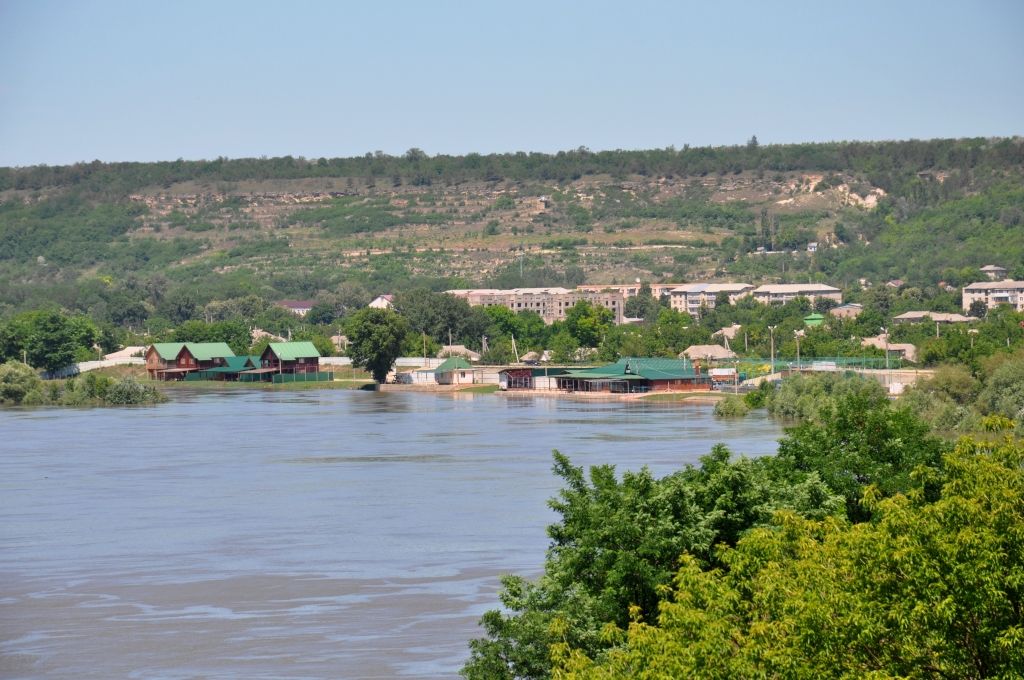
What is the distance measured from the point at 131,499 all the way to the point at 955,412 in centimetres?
2096

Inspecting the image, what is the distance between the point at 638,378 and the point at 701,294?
57573mm

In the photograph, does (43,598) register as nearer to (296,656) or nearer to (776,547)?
(296,656)

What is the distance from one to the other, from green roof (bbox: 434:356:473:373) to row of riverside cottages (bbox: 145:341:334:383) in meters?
7.62

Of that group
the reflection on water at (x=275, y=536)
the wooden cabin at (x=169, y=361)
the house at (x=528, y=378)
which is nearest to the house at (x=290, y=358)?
the wooden cabin at (x=169, y=361)

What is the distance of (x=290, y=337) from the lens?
104m

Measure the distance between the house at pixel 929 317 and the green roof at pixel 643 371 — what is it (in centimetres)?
3099

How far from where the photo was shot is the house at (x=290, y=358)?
8512 centimetres

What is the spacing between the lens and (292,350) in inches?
3383

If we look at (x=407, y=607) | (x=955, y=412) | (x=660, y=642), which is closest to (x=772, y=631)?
(x=660, y=642)

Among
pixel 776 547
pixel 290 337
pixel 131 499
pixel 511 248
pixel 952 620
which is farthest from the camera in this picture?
pixel 511 248

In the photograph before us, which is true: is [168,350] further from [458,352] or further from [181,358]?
[458,352]

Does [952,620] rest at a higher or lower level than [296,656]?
higher

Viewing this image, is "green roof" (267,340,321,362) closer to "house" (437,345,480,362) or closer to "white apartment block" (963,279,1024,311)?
"house" (437,345,480,362)

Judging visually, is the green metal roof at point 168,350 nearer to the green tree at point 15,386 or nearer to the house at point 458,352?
the house at point 458,352
